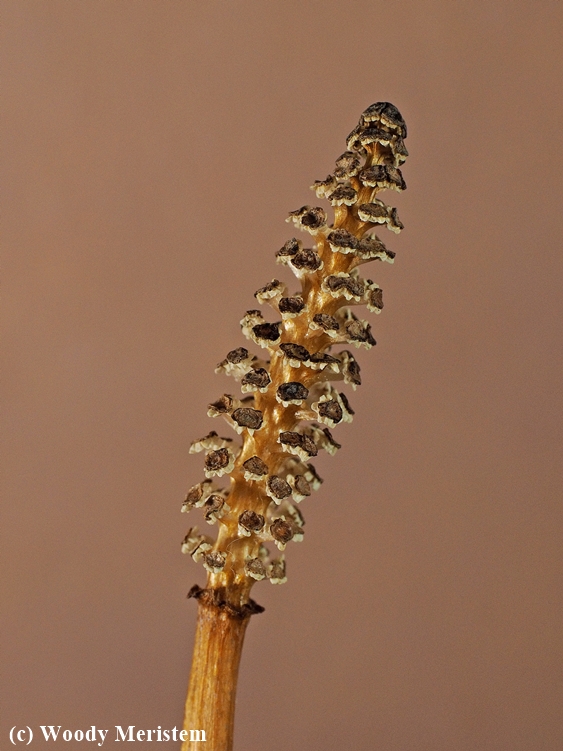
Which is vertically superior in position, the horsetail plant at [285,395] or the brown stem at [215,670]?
the horsetail plant at [285,395]

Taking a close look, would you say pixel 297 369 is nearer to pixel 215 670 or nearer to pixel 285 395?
pixel 285 395

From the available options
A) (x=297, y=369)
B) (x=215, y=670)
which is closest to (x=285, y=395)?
(x=297, y=369)

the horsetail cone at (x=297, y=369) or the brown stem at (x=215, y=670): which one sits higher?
the horsetail cone at (x=297, y=369)

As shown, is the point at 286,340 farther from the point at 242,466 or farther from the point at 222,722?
the point at 222,722

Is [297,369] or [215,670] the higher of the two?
[297,369]

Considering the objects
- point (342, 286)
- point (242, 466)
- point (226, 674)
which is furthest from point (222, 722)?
point (342, 286)
